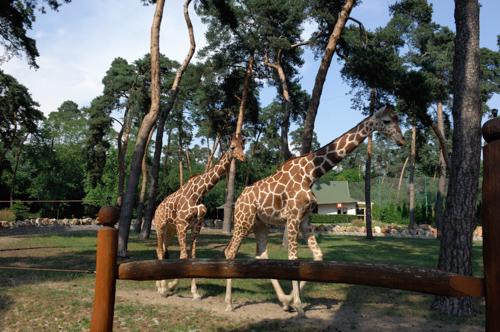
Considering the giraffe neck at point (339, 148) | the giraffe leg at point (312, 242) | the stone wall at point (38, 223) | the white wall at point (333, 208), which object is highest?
the giraffe neck at point (339, 148)

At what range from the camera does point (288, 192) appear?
7246 millimetres

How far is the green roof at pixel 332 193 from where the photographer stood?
155 feet

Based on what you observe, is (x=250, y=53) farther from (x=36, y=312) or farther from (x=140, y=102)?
(x=36, y=312)

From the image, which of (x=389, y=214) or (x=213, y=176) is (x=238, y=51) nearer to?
(x=213, y=176)

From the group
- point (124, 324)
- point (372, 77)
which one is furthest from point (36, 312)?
point (372, 77)

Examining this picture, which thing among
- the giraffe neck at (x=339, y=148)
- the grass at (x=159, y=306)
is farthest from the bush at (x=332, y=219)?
the giraffe neck at (x=339, y=148)

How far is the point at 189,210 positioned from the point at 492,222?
20.7 feet

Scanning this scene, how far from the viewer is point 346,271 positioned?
8.66 ft

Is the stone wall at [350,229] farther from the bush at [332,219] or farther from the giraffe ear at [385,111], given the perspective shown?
the giraffe ear at [385,111]

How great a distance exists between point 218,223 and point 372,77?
24.8 meters

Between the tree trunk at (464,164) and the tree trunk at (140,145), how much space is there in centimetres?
810

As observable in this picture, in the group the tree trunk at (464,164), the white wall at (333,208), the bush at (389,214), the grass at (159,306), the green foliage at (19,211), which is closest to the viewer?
the grass at (159,306)

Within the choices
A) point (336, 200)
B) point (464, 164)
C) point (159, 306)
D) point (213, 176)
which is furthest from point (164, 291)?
point (336, 200)

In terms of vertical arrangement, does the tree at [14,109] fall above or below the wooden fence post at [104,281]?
above
